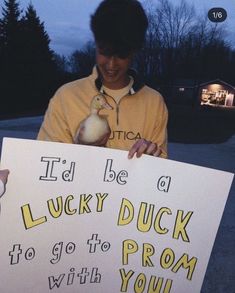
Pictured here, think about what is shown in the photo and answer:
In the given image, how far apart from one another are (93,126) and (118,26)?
0.34 metres

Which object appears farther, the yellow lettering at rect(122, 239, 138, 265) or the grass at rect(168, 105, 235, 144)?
the grass at rect(168, 105, 235, 144)

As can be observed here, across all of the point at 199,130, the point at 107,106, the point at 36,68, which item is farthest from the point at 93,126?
the point at 36,68

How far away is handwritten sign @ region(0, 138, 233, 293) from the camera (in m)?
1.45

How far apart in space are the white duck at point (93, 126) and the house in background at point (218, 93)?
54.9 meters

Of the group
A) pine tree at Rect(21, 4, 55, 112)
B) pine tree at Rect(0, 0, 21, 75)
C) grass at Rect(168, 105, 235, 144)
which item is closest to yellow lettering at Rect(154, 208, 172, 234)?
grass at Rect(168, 105, 235, 144)

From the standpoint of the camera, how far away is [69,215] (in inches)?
58.9

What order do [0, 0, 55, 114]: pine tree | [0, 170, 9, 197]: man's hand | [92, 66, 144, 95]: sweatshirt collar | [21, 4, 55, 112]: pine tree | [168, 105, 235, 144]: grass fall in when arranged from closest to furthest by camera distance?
[0, 170, 9, 197]: man's hand < [92, 66, 144, 95]: sweatshirt collar < [168, 105, 235, 144]: grass < [0, 0, 55, 114]: pine tree < [21, 4, 55, 112]: pine tree

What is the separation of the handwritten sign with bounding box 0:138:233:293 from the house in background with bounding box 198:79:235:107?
54910 millimetres

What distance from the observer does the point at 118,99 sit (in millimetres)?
1717

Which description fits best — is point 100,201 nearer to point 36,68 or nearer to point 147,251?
point 147,251

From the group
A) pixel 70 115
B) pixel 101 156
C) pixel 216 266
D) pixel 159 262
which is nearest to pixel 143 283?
pixel 159 262

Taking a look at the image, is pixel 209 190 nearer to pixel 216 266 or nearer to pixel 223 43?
pixel 216 266

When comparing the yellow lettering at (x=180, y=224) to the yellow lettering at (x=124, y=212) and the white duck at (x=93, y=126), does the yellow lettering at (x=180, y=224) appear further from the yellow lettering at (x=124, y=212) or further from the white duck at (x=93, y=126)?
the white duck at (x=93, y=126)

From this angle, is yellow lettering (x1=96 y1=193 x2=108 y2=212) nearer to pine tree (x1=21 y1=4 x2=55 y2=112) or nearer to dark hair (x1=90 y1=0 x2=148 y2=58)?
dark hair (x1=90 y1=0 x2=148 y2=58)
